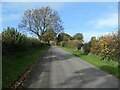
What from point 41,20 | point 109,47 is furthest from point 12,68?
point 41,20

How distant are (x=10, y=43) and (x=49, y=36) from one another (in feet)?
197

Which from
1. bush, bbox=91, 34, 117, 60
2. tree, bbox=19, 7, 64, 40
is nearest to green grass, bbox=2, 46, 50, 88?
bush, bbox=91, 34, 117, 60

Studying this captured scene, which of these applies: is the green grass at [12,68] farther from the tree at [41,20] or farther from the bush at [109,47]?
the tree at [41,20]

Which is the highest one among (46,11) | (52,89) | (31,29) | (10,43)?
(46,11)

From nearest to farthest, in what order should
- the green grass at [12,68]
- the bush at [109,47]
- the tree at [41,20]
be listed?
the green grass at [12,68] < the bush at [109,47] < the tree at [41,20]

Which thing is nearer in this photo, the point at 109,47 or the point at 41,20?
the point at 109,47

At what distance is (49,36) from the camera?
87.1 meters

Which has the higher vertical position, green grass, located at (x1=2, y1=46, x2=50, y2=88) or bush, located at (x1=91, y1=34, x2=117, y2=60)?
bush, located at (x1=91, y1=34, x2=117, y2=60)

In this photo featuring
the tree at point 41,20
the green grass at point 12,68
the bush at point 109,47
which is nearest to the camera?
the green grass at point 12,68

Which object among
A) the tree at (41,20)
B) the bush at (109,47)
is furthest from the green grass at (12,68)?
the tree at (41,20)

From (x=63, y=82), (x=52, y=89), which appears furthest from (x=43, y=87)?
(x=63, y=82)

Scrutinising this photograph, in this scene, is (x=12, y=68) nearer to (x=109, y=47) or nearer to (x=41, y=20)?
(x=109, y=47)

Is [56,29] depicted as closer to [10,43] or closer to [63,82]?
[10,43]

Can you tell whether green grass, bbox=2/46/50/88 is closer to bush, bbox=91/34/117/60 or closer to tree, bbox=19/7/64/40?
bush, bbox=91/34/117/60
